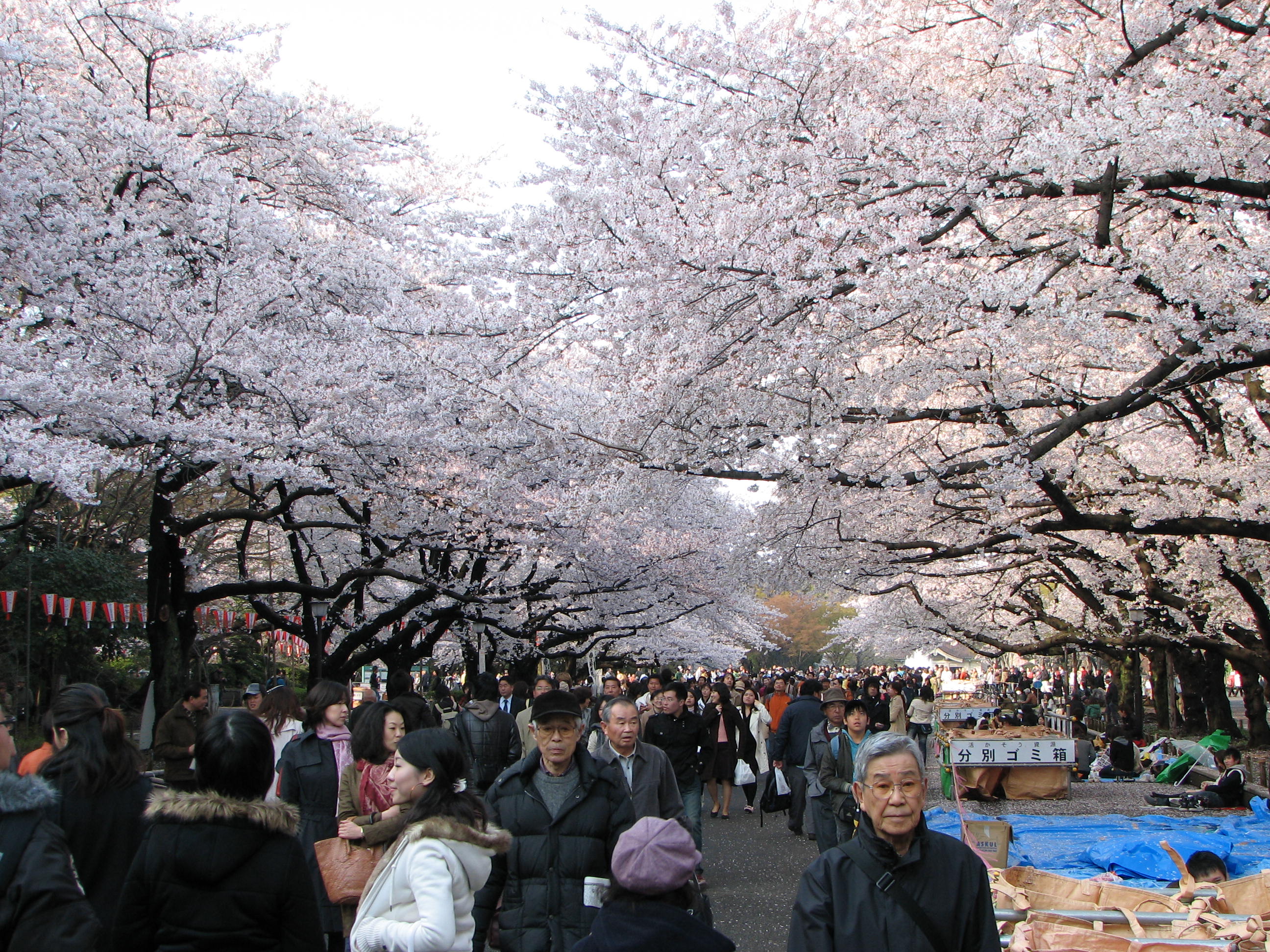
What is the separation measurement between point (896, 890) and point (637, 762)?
3.20 metres

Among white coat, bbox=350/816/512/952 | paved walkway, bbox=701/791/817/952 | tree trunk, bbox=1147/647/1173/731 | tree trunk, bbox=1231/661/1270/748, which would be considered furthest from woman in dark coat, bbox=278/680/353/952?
tree trunk, bbox=1147/647/1173/731

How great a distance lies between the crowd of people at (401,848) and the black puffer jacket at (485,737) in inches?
58.7

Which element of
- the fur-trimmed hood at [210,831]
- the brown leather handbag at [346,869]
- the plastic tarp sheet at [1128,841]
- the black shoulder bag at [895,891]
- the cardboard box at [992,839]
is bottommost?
the plastic tarp sheet at [1128,841]

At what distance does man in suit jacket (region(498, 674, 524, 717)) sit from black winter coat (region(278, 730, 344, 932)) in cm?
622

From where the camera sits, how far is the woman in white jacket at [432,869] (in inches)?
123

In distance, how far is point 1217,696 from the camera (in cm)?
2173

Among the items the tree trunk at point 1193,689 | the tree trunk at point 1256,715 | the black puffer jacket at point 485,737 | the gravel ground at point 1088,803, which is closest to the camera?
the black puffer jacket at point 485,737

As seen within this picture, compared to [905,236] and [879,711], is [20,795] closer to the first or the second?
[905,236]

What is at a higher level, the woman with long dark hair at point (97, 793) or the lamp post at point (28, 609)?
the lamp post at point (28, 609)

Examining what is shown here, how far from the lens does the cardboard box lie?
815 cm

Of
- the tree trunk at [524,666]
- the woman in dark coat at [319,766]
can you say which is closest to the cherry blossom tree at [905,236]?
the woman in dark coat at [319,766]

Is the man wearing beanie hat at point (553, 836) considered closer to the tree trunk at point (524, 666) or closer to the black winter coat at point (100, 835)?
the black winter coat at point (100, 835)

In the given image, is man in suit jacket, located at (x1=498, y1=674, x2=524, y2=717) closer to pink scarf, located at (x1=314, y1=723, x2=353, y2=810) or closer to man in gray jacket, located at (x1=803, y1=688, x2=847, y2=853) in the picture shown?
man in gray jacket, located at (x1=803, y1=688, x2=847, y2=853)

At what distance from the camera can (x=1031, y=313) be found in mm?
10398
